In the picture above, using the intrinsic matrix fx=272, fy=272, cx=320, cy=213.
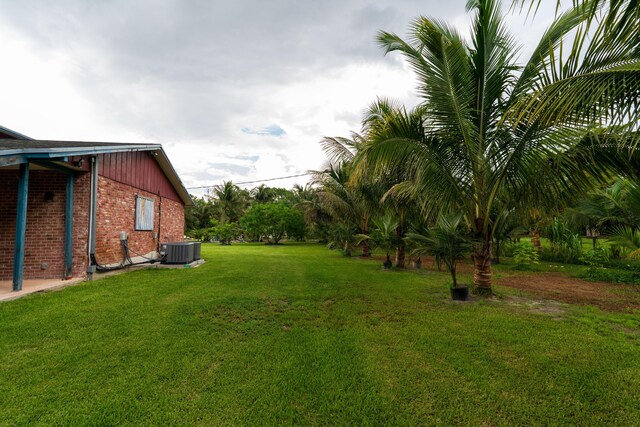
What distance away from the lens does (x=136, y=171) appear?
32.5 feet

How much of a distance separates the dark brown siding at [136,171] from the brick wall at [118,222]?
0.21m

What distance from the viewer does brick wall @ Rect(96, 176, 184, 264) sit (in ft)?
25.9

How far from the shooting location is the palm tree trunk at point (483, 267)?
18.9 ft

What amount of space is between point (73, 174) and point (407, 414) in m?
9.12

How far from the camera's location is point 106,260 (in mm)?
8133

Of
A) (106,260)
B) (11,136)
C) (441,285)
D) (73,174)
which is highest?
(11,136)

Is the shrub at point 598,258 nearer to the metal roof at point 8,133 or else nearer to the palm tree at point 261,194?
the metal roof at point 8,133

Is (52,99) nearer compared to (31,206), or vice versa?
(31,206)

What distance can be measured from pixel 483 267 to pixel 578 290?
3130 millimetres

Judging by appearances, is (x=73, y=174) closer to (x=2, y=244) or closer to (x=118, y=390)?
(x=2, y=244)

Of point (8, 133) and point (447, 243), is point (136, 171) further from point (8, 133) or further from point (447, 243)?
point (447, 243)

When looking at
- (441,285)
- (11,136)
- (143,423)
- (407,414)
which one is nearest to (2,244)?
(11,136)

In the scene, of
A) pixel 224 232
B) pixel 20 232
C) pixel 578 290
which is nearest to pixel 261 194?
pixel 224 232

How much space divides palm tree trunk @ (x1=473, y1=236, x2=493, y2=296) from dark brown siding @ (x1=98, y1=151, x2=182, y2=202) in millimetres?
10094
